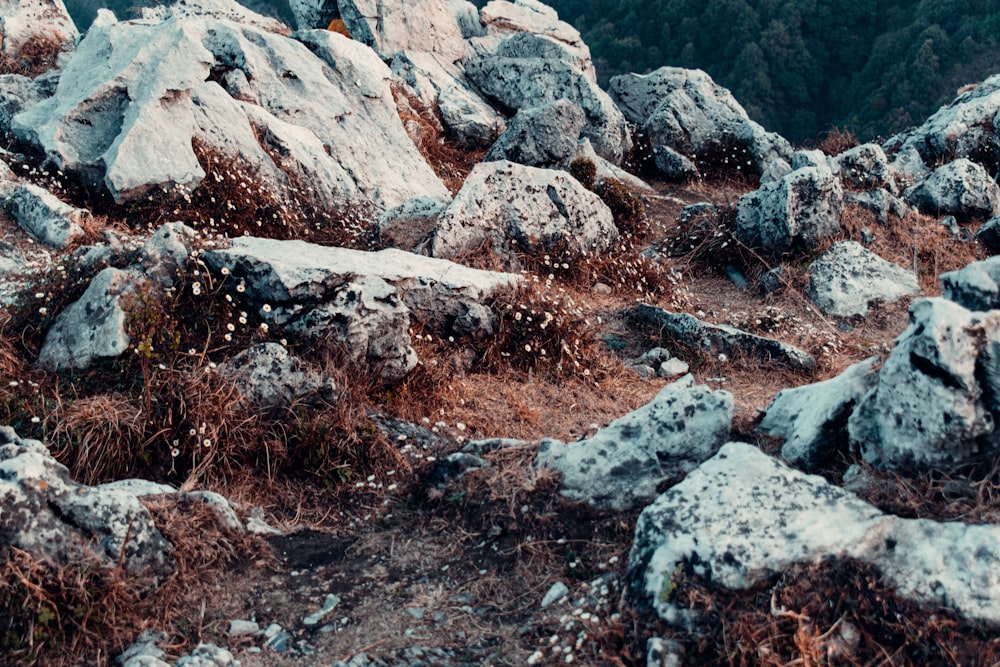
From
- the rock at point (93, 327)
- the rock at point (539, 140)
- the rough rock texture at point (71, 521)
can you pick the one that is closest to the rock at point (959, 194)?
the rock at point (539, 140)

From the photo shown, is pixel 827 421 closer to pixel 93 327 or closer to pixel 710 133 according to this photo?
pixel 93 327

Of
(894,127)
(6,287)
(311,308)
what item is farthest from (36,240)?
(894,127)

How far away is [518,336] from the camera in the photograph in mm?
6723

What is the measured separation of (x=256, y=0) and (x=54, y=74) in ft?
117

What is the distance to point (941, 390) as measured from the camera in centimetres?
357

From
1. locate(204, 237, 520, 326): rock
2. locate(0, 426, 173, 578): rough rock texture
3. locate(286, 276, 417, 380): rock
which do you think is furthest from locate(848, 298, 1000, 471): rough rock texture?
locate(204, 237, 520, 326): rock

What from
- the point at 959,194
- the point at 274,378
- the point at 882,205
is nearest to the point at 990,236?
the point at 959,194

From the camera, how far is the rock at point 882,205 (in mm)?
9836

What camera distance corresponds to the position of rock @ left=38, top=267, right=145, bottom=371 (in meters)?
5.24

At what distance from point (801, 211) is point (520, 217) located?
334cm

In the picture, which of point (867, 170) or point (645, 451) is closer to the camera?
point (645, 451)

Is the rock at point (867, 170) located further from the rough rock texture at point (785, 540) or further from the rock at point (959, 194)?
the rough rock texture at point (785, 540)

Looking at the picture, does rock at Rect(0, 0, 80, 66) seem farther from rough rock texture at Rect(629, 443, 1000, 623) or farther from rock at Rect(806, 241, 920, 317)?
rough rock texture at Rect(629, 443, 1000, 623)

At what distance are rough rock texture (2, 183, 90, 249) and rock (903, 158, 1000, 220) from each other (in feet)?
32.8
